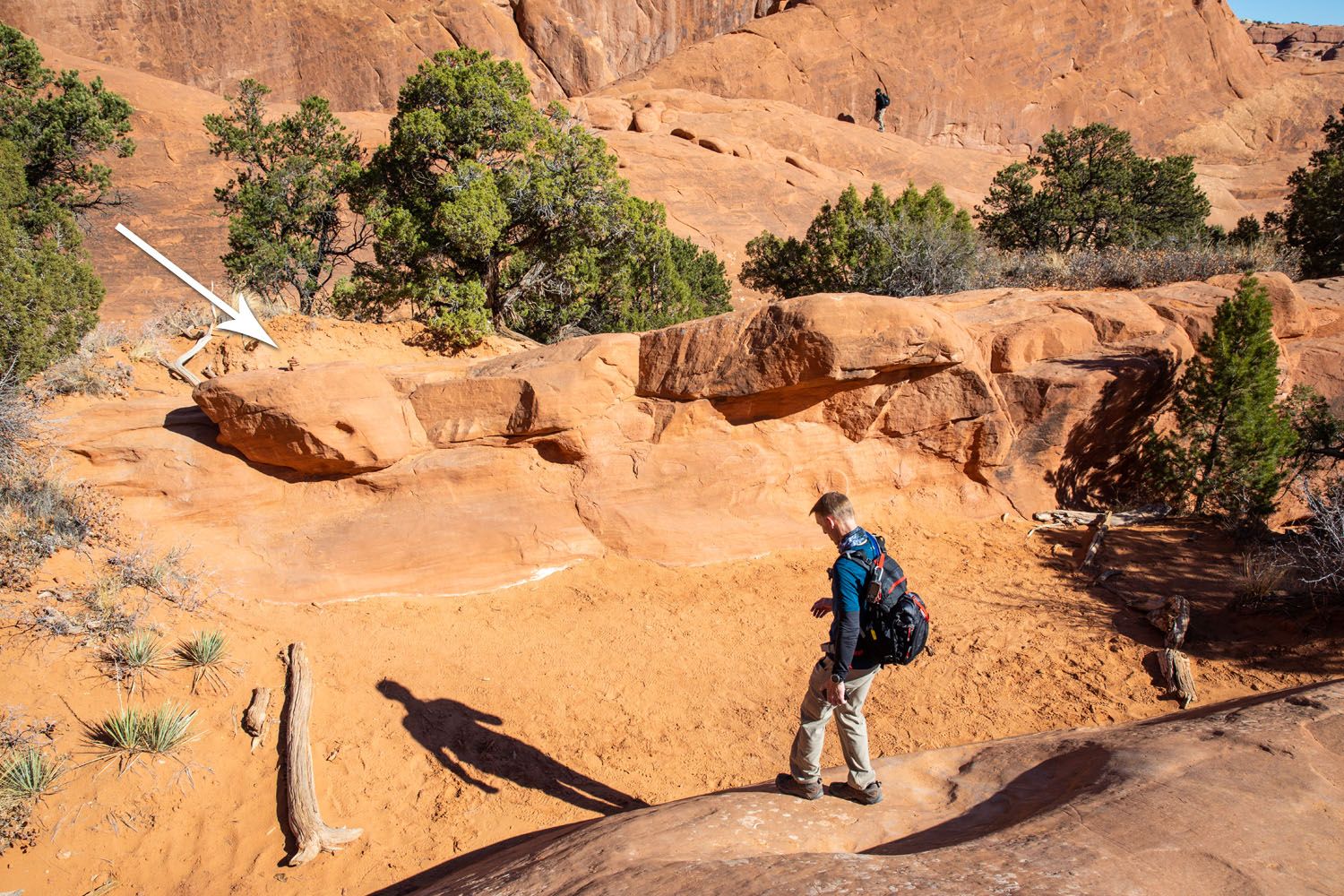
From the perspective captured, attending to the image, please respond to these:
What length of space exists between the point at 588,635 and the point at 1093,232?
19866 mm

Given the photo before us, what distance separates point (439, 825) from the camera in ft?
17.3

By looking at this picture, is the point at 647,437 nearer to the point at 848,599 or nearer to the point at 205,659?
the point at 205,659

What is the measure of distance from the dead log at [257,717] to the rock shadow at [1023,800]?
4746 mm

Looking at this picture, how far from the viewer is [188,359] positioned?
36.7ft

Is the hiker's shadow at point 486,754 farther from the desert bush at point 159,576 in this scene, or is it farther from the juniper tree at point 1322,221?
the juniper tree at point 1322,221

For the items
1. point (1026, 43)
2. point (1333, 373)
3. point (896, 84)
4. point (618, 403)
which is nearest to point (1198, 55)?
point (1026, 43)

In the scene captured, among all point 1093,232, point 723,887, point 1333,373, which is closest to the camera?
point 723,887

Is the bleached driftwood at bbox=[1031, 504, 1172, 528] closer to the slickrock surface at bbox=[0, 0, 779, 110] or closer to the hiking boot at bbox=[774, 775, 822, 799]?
the hiking boot at bbox=[774, 775, 822, 799]

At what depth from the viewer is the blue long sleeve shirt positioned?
385 centimetres

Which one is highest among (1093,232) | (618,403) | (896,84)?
(896,84)

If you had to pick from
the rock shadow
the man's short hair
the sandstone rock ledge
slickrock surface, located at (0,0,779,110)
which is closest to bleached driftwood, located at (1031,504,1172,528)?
the sandstone rock ledge

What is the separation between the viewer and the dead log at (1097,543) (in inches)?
315

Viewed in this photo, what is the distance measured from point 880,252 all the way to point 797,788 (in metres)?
13.7

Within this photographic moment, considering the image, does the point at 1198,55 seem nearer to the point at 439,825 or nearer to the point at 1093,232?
the point at 1093,232
